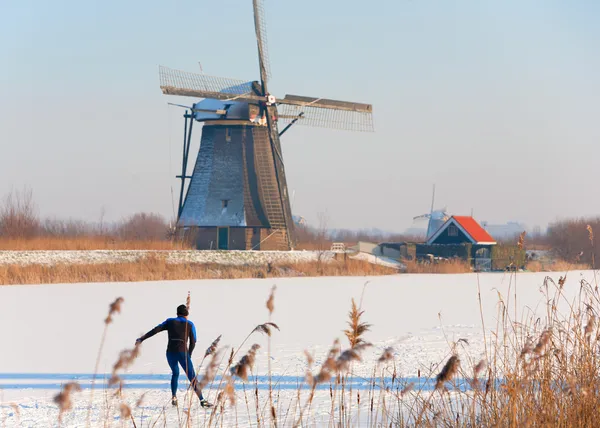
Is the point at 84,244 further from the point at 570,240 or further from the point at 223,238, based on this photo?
the point at 570,240

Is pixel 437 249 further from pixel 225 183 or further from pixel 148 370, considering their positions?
pixel 148 370

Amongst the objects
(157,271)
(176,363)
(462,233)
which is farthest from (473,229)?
(176,363)

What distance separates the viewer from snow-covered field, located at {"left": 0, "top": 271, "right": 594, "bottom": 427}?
18.8 ft

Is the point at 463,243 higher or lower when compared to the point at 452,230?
lower

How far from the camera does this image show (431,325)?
35.0ft

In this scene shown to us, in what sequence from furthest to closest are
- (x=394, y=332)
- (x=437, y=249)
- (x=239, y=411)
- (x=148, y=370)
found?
(x=437, y=249), (x=394, y=332), (x=148, y=370), (x=239, y=411)

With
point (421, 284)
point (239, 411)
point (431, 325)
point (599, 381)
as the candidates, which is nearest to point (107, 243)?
point (421, 284)

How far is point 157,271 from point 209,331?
10.4 m

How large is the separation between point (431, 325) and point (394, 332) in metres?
1.05

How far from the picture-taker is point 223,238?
24.1 meters

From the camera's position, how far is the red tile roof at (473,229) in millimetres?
30250

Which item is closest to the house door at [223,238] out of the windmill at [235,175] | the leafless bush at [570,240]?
the windmill at [235,175]

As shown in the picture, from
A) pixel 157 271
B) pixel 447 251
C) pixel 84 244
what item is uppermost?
pixel 447 251

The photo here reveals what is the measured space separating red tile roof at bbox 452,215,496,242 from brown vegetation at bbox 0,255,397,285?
247 inches
